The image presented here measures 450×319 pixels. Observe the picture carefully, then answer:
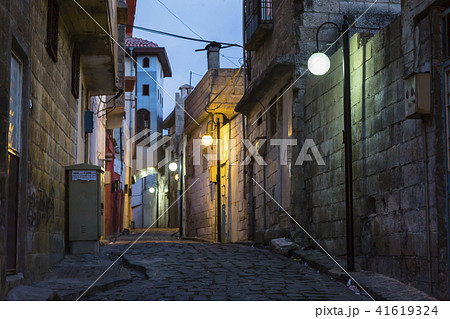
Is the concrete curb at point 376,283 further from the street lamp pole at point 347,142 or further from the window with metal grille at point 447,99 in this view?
the window with metal grille at point 447,99

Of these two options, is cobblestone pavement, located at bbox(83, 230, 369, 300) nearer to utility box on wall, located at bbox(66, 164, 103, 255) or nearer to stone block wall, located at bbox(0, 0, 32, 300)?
utility box on wall, located at bbox(66, 164, 103, 255)

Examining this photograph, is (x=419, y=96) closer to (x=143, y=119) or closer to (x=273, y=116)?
(x=273, y=116)

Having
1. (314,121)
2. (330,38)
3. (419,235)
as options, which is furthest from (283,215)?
(419,235)

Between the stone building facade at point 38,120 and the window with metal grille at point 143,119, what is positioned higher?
the window with metal grille at point 143,119

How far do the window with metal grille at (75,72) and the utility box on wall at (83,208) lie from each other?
176 centimetres

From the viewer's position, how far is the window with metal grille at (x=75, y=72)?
1303 cm

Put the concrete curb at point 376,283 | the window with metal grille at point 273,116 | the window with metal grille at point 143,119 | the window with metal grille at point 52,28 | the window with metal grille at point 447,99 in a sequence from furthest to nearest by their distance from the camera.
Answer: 1. the window with metal grille at point 143,119
2. the window with metal grille at point 273,116
3. the window with metal grille at point 52,28
4. the concrete curb at point 376,283
5. the window with metal grille at point 447,99

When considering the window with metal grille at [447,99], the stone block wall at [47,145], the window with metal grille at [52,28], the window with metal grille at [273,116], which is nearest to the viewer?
the window with metal grille at [447,99]

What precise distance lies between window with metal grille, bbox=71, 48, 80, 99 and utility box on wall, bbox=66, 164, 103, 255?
1.76 metres

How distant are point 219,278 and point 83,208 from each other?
378 cm

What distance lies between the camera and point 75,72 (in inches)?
522

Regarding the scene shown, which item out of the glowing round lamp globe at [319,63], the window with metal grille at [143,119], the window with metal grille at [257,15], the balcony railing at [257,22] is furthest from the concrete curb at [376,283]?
the window with metal grille at [143,119]

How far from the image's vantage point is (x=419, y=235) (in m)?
8.00

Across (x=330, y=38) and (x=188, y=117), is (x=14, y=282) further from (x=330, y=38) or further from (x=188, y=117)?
(x=188, y=117)
